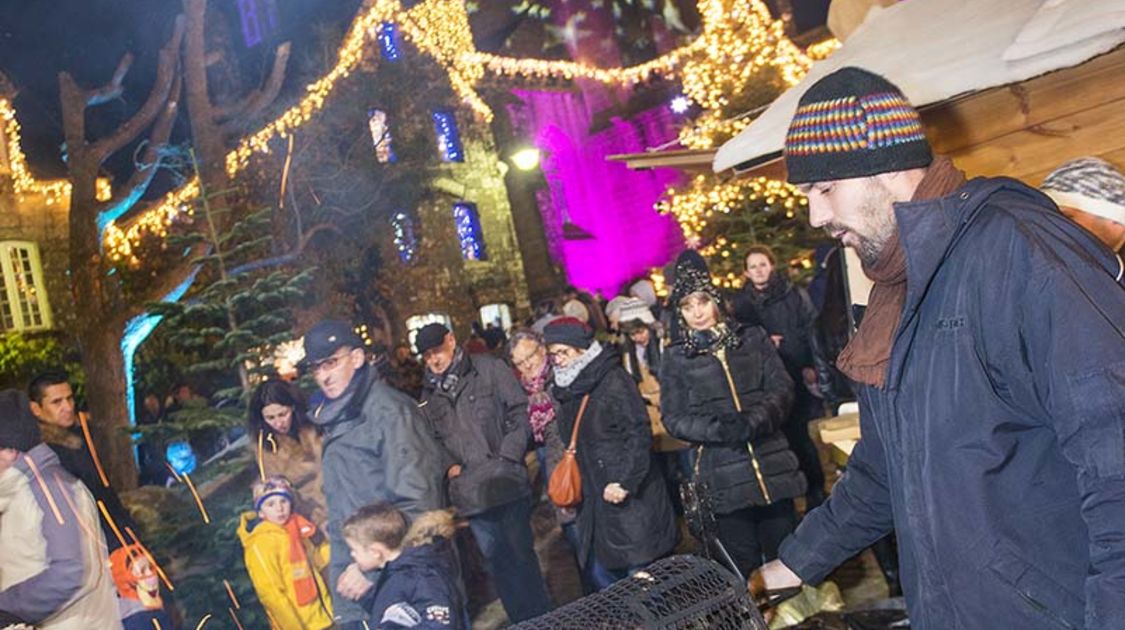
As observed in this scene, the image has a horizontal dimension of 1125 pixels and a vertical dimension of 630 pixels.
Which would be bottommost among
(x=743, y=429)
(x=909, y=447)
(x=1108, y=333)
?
(x=743, y=429)

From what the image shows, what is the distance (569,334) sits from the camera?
551 cm

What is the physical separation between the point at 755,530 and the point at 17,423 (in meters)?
3.99

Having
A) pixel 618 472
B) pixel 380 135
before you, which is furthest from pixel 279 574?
pixel 380 135

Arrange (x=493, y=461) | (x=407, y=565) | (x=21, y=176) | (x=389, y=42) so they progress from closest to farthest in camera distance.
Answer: (x=407, y=565)
(x=21, y=176)
(x=493, y=461)
(x=389, y=42)

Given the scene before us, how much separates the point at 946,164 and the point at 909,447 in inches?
23.3

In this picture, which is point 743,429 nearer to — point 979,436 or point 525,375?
point 525,375

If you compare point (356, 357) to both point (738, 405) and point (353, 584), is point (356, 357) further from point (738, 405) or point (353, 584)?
point (738, 405)

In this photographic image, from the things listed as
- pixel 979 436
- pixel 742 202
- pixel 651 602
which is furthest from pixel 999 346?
pixel 742 202

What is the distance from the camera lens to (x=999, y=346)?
5.35ft

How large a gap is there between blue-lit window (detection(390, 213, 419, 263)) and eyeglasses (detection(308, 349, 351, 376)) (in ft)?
23.1

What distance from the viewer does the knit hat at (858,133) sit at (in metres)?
1.87

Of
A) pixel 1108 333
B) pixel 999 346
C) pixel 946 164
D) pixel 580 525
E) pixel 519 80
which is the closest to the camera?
pixel 1108 333

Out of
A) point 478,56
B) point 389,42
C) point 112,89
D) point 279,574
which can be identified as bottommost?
point 279,574

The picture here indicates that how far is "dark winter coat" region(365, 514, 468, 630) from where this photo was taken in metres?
4.82
